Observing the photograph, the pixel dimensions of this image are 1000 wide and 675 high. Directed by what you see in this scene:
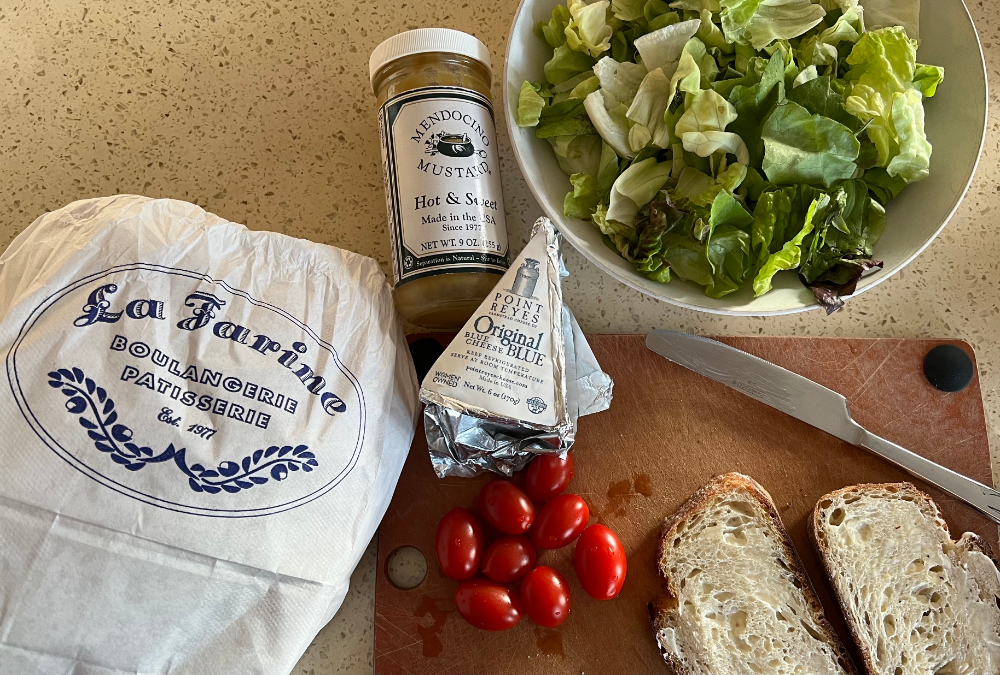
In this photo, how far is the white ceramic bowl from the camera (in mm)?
898

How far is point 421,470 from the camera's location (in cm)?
104

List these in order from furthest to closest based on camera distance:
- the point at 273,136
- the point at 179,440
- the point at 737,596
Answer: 1. the point at 273,136
2. the point at 737,596
3. the point at 179,440

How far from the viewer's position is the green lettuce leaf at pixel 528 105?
927mm

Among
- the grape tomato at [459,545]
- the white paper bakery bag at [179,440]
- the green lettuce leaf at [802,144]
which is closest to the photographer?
the white paper bakery bag at [179,440]

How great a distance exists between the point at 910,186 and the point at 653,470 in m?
0.53

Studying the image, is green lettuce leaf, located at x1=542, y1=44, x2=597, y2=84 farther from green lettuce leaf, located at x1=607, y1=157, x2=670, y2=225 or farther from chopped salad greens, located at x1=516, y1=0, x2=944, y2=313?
green lettuce leaf, located at x1=607, y1=157, x2=670, y2=225

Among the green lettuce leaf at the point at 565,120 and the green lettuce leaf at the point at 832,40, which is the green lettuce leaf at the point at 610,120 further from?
the green lettuce leaf at the point at 832,40

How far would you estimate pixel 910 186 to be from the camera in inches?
37.1

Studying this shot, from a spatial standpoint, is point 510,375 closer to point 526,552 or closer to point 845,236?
point 526,552

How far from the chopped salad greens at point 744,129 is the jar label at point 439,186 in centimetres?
9

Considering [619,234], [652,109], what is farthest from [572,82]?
[619,234]

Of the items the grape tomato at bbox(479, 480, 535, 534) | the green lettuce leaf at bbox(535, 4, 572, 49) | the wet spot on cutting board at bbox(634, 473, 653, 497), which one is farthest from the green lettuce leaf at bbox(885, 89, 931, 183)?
the grape tomato at bbox(479, 480, 535, 534)

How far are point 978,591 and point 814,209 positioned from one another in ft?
2.02

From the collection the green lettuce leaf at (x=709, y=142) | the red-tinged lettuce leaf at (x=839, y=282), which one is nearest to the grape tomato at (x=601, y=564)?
the red-tinged lettuce leaf at (x=839, y=282)
